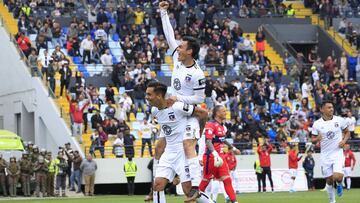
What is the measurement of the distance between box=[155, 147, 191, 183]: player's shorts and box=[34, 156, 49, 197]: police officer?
23108 mm

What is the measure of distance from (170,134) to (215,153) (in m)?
4.66

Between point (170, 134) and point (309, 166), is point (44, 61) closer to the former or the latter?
point (309, 166)

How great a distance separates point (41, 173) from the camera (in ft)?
135

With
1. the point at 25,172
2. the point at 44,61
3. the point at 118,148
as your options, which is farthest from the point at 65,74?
the point at 25,172

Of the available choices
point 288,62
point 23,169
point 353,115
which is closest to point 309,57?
point 288,62

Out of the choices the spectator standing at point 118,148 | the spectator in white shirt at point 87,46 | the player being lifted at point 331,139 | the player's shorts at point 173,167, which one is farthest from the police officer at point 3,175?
the player's shorts at point 173,167

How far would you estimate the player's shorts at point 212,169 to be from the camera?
2406 cm

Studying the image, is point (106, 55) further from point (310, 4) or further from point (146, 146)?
point (310, 4)

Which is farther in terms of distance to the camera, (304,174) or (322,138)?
(304,174)

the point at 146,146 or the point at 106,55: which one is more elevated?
the point at 106,55

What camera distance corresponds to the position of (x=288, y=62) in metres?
55.1

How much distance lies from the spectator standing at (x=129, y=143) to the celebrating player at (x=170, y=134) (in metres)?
25.6

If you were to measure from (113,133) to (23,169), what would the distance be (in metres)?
5.49

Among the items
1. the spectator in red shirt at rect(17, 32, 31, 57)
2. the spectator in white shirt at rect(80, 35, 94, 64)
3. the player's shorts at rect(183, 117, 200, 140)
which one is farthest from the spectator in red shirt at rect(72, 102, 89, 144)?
the player's shorts at rect(183, 117, 200, 140)
